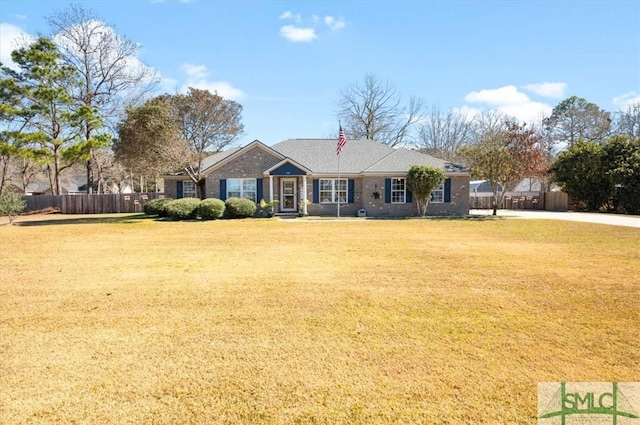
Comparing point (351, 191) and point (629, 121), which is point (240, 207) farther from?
point (629, 121)

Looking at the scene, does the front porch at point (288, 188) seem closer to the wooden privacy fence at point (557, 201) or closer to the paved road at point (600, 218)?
the paved road at point (600, 218)

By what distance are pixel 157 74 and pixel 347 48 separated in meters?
22.4

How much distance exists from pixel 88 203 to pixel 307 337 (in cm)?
3397

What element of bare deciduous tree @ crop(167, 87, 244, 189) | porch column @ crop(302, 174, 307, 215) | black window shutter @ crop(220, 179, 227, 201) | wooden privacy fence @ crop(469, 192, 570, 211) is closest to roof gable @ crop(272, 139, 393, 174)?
porch column @ crop(302, 174, 307, 215)

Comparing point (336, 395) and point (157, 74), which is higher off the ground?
point (157, 74)

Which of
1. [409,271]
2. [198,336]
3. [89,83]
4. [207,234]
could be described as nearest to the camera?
[198,336]

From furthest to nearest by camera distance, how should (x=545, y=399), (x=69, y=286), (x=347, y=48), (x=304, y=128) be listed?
(x=304, y=128) < (x=347, y=48) < (x=69, y=286) < (x=545, y=399)

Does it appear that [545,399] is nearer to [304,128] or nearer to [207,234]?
[207,234]

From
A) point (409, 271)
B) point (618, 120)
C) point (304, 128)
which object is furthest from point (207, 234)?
point (618, 120)

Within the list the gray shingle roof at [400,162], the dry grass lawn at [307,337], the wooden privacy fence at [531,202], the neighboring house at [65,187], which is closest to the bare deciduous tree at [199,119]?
the gray shingle roof at [400,162]

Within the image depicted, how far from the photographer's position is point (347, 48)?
18.9 meters

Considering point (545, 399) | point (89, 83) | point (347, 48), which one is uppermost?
point (89, 83)

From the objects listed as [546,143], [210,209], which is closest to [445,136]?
[546,143]

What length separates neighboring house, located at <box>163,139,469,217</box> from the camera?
2420 cm
